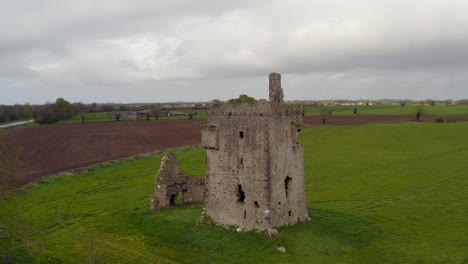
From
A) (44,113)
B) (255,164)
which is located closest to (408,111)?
(44,113)

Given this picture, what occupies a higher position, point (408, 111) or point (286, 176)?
point (408, 111)

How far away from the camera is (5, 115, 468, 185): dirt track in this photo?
198 ft

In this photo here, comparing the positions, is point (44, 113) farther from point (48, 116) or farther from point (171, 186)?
point (171, 186)

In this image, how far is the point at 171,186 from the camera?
32.3 m

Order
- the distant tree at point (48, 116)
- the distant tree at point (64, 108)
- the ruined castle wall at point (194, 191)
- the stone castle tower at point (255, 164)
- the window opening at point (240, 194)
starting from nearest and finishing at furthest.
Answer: the stone castle tower at point (255, 164), the window opening at point (240, 194), the ruined castle wall at point (194, 191), the distant tree at point (48, 116), the distant tree at point (64, 108)

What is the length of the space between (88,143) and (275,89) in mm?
58200

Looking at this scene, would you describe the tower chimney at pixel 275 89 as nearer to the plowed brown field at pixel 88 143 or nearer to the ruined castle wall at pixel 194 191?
the ruined castle wall at pixel 194 191

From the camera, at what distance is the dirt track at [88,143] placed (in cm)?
6038

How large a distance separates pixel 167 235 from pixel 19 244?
9.72m

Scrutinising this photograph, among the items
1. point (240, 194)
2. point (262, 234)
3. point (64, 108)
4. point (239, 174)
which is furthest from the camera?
point (64, 108)

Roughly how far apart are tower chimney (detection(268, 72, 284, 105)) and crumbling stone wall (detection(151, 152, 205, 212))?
9815mm

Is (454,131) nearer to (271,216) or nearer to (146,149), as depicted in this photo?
(146,149)

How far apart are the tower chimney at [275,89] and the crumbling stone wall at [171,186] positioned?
9815 millimetres

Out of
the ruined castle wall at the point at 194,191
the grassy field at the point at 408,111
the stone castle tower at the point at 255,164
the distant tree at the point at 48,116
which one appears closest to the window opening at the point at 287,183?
A: the stone castle tower at the point at 255,164
